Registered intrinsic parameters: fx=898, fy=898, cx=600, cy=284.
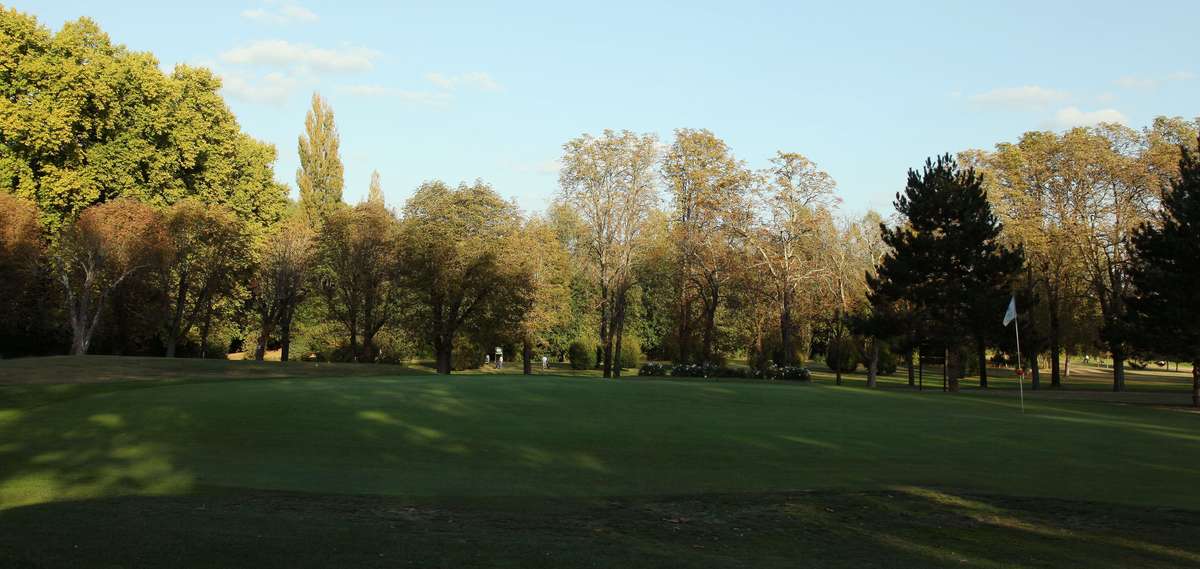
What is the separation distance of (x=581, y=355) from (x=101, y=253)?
42.7 m

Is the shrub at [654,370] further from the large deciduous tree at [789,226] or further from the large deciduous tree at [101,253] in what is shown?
the large deciduous tree at [101,253]

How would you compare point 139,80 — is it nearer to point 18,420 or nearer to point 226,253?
point 226,253

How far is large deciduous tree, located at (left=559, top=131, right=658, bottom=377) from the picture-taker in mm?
63188

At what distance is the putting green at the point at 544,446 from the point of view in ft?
48.2

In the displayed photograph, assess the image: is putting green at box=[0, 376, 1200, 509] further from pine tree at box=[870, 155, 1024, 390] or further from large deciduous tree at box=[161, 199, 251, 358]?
large deciduous tree at box=[161, 199, 251, 358]

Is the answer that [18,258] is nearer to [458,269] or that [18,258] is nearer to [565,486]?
[458,269]

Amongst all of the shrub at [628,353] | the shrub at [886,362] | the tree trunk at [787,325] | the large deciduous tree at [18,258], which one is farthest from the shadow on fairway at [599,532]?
the shrub at [628,353]

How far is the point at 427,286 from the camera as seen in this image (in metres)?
55.8

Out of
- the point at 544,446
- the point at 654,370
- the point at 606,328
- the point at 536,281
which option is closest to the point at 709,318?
the point at 654,370

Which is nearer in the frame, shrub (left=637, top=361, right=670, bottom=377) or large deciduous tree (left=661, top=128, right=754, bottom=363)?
shrub (left=637, top=361, right=670, bottom=377)

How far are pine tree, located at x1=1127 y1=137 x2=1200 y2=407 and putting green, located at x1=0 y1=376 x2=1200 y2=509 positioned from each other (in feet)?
48.2

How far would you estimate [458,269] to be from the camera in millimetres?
55406

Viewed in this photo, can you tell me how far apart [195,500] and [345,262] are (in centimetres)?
4592

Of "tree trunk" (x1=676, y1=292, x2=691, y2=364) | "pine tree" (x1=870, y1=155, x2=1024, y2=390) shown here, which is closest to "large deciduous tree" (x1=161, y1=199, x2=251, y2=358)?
"tree trunk" (x1=676, y1=292, x2=691, y2=364)
